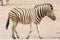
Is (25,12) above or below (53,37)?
above

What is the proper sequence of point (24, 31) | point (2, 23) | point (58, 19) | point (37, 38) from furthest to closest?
1. point (58, 19)
2. point (2, 23)
3. point (24, 31)
4. point (37, 38)

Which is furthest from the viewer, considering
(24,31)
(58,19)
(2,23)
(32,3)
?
(32,3)

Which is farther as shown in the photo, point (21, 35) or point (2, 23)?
point (2, 23)

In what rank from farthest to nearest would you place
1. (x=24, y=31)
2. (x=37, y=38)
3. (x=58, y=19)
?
1. (x=58, y=19)
2. (x=24, y=31)
3. (x=37, y=38)

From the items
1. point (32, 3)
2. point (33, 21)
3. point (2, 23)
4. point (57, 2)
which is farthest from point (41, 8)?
point (57, 2)

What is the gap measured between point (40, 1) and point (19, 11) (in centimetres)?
1289

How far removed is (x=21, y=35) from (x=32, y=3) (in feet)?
39.5

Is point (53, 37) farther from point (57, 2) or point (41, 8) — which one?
point (57, 2)

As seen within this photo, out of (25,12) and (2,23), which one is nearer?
(25,12)

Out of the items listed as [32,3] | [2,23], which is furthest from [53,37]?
[32,3]

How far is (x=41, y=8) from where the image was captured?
11.1 m

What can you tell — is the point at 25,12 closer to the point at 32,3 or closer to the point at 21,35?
the point at 21,35

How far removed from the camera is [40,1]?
2383cm

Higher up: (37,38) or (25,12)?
(25,12)
